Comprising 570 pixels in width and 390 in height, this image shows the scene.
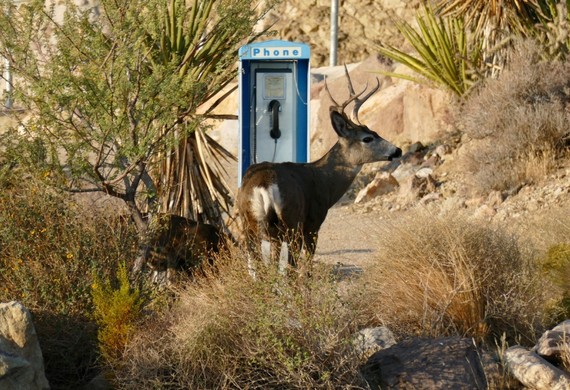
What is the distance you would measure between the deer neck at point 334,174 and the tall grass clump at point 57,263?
115 inches

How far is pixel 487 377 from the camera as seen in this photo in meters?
8.05

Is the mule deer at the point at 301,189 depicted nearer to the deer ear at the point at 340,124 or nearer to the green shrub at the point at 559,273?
the deer ear at the point at 340,124

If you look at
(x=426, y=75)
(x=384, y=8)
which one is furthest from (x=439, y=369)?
(x=384, y=8)

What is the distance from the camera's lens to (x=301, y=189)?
11.5 meters

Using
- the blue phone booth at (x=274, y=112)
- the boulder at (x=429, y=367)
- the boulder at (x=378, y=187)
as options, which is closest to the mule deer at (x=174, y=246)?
the boulder at (x=429, y=367)

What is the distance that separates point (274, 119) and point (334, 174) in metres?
4.06

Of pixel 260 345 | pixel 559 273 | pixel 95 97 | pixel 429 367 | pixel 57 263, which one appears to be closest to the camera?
pixel 260 345

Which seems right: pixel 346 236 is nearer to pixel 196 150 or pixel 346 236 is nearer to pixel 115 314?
pixel 196 150

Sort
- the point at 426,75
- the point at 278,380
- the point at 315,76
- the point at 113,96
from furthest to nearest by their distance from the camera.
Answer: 1. the point at 315,76
2. the point at 426,75
3. the point at 113,96
4. the point at 278,380

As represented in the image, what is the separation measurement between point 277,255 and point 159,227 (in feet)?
4.05

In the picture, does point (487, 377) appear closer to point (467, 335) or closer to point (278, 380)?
point (467, 335)

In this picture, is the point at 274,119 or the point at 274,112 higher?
the point at 274,112

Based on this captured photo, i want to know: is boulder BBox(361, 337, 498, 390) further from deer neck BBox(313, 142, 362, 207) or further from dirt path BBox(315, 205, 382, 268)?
dirt path BBox(315, 205, 382, 268)

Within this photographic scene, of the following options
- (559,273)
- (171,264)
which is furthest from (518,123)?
(171,264)
